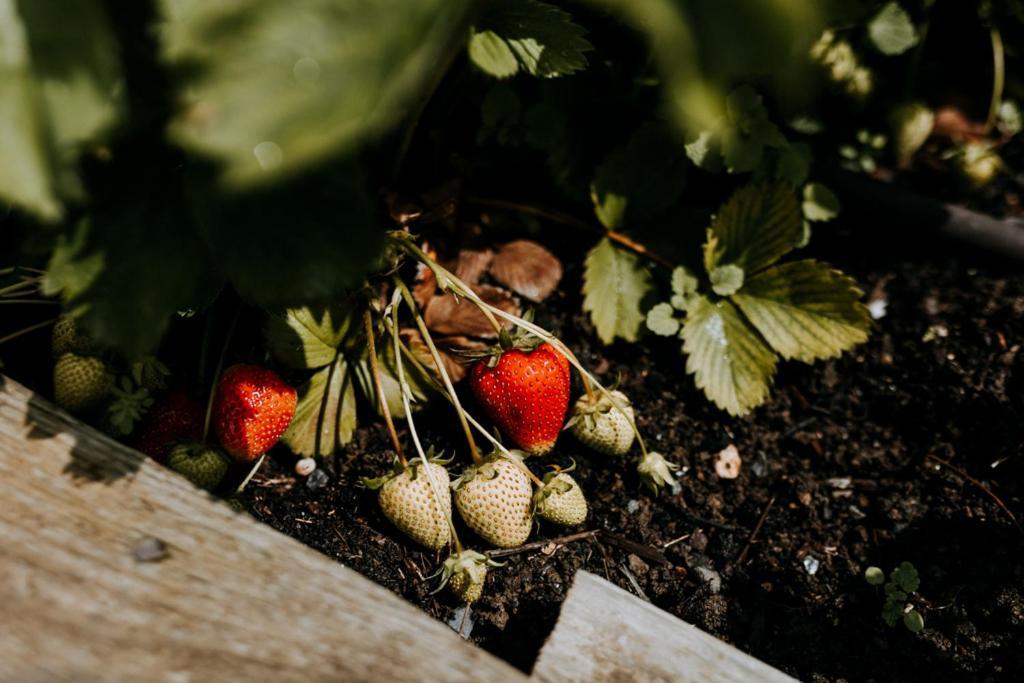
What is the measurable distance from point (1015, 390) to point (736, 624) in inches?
27.2

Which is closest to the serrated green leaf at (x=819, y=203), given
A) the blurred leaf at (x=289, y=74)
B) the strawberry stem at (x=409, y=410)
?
the strawberry stem at (x=409, y=410)

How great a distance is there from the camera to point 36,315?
53.4 inches

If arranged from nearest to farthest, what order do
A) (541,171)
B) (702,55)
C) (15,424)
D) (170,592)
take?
(702,55) < (170,592) < (15,424) < (541,171)

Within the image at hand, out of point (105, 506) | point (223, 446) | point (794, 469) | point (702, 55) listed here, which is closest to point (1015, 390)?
point (794, 469)

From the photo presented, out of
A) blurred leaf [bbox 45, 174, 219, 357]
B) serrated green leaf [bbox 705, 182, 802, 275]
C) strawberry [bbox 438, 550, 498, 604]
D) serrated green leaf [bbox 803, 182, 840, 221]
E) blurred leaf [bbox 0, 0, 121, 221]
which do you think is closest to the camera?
blurred leaf [bbox 0, 0, 121, 221]

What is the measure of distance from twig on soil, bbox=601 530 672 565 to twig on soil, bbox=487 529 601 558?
24 millimetres

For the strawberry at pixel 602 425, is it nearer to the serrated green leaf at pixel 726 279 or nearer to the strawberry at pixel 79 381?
the serrated green leaf at pixel 726 279

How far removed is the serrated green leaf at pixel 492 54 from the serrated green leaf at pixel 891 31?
85 cm

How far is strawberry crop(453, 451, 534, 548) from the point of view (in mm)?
1146

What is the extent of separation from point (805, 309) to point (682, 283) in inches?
8.8

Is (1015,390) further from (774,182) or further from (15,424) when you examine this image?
(15,424)

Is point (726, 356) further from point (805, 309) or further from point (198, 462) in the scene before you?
point (198, 462)

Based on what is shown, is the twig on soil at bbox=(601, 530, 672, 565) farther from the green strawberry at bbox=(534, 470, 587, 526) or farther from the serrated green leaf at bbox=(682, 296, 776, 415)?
the serrated green leaf at bbox=(682, 296, 776, 415)

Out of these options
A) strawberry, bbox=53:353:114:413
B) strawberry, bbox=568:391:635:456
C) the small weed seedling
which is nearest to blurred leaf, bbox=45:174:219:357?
strawberry, bbox=53:353:114:413
